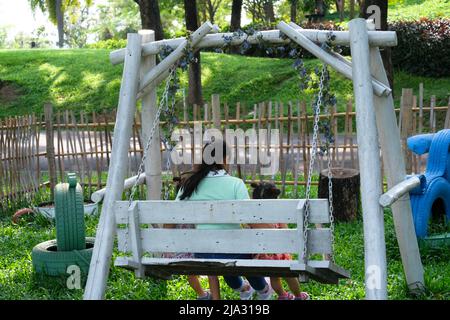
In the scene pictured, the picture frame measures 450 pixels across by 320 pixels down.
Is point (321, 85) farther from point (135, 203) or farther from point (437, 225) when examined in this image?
point (437, 225)

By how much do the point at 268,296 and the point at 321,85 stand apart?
5.17 ft

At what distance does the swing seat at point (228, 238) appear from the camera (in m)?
4.46

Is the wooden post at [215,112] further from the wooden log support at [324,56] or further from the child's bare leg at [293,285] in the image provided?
the child's bare leg at [293,285]

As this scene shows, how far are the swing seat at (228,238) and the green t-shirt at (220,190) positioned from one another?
32 centimetres

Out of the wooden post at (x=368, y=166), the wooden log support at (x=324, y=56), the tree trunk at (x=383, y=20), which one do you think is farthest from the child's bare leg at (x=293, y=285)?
the tree trunk at (x=383, y=20)

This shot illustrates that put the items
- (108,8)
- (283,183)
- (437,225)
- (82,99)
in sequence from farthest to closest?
(108,8) < (82,99) < (283,183) < (437,225)

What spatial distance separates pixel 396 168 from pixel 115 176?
6.72ft

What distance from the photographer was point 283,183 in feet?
32.5

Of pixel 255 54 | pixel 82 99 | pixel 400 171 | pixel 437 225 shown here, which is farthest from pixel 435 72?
pixel 400 171

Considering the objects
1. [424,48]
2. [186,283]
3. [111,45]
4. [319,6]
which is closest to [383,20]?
[424,48]

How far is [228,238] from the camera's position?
4.67m

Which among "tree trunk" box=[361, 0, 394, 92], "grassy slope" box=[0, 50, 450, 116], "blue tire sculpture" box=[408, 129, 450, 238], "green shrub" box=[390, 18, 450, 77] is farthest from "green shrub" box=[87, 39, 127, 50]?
"blue tire sculpture" box=[408, 129, 450, 238]

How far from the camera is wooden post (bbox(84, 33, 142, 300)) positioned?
4.85 meters
